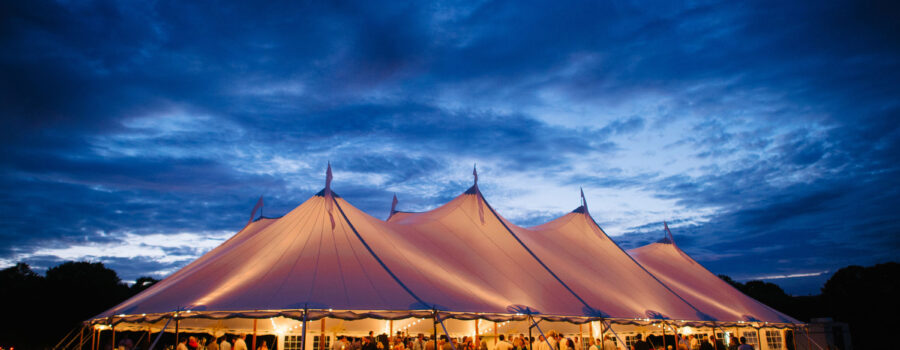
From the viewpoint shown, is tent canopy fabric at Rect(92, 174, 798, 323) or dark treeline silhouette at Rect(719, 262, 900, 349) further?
dark treeline silhouette at Rect(719, 262, 900, 349)

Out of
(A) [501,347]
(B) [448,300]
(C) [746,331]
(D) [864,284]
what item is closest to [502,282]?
(A) [501,347]

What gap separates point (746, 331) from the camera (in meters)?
20.0

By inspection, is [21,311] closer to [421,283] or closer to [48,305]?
[48,305]

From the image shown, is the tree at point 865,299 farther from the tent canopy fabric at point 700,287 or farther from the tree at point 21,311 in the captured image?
the tree at point 21,311

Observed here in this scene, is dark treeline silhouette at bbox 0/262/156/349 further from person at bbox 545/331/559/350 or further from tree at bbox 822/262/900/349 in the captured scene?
tree at bbox 822/262/900/349

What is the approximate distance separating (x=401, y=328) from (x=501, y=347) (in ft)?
12.4

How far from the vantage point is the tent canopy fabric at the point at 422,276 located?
9.49 m

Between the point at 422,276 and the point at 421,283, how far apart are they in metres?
0.39

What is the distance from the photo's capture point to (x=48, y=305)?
88.4ft

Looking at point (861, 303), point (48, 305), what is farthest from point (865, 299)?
point (48, 305)

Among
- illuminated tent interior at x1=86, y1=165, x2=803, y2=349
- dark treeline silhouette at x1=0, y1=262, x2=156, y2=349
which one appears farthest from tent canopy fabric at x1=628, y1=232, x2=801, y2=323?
dark treeline silhouette at x1=0, y1=262, x2=156, y2=349

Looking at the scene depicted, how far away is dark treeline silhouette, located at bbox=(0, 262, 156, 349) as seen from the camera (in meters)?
25.6

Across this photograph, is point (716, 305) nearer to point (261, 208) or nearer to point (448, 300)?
point (448, 300)

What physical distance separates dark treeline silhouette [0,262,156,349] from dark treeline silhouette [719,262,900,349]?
36540mm
